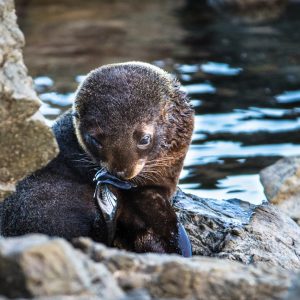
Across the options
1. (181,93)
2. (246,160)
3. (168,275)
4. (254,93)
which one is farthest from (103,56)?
(168,275)

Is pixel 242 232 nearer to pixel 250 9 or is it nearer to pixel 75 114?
pixel 75 114

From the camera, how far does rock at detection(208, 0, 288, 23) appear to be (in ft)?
68.7

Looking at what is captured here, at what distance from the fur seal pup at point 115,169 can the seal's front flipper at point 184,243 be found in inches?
0.7

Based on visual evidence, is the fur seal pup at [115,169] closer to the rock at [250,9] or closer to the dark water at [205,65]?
the dark water at [205,65]

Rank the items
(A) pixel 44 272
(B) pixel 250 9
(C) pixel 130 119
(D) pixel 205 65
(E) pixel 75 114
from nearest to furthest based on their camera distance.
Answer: (A) pixel 44 272, (C) pixel 130 119, (E) pixel 75 114, (D) pixel 205 65, (B) pixel 250 9

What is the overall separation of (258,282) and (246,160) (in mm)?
7413

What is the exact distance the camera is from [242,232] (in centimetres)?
732

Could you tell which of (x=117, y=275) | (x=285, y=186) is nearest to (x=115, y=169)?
(x=117, y=275)

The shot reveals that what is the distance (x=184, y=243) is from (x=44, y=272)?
125 inches

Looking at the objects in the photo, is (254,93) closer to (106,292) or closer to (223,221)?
(223,221)

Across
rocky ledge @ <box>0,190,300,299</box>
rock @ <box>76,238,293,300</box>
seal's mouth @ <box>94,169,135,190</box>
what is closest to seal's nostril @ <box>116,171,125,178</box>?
seal's mouth @ <box>94,169,135,190</box>

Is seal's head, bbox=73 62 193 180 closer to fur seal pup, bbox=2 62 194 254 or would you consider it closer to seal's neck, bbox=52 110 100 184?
fur seal pup, bbox=2 62 194 254

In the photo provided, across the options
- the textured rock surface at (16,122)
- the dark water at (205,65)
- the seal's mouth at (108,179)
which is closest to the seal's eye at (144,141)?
the seal's mouth at (108,179)

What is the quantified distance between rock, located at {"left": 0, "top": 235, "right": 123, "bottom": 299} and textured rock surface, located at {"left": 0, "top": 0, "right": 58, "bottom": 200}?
147 cm
